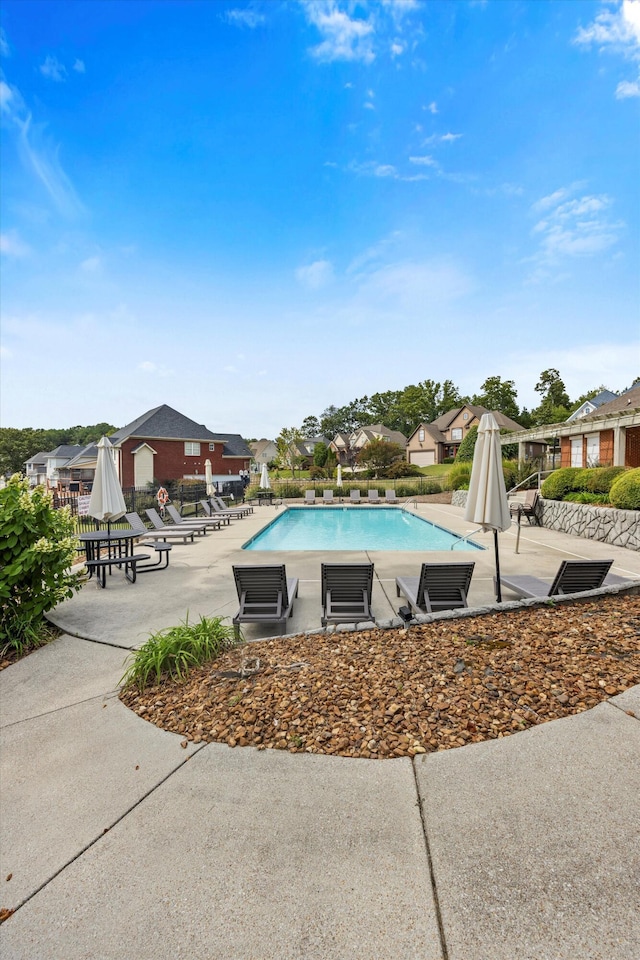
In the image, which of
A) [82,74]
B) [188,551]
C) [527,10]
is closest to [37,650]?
[188,551]

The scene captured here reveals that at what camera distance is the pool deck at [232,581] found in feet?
18.0

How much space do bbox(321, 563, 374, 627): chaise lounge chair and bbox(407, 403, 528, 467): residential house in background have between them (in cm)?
4513

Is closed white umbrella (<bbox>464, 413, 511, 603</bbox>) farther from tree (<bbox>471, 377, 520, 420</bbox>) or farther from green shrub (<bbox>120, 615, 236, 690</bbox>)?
tree (<bbox>471, 377, 520, 420</bbox>)

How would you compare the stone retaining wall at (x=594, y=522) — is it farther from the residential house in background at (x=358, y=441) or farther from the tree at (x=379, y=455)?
the residential house in background at (x=358, y=441)

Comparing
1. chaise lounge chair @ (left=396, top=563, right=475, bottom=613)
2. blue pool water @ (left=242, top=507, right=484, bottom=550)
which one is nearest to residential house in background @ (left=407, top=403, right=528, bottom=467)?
blue pool water @ (left=242, top=507, right=484, bottom=550)

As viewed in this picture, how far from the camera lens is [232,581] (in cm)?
748

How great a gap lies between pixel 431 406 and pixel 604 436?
1898 inches

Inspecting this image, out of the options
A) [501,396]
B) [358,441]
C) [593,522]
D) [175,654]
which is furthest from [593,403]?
[175,654]

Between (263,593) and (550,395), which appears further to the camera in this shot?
(550,395)

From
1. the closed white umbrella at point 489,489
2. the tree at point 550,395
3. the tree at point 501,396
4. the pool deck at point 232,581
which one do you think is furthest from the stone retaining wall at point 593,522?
the tree at point 550,395

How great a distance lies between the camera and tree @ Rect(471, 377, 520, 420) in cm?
5612

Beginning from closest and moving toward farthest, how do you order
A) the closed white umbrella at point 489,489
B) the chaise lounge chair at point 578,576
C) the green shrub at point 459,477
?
the chaise lounge chair at point 578,576, the closed white umbrella at point 489,489, the green shrub at point 459,477

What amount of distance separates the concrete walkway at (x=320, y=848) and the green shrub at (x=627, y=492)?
31.2ft

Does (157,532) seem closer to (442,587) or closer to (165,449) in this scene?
(442,587)
